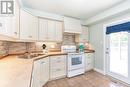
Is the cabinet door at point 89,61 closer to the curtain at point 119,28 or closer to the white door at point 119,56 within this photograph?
the white door at point 119,56

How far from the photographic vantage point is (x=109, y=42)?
331 centimetres

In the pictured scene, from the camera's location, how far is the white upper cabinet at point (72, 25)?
3.47 metres

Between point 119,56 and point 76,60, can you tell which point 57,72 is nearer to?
point 76,60

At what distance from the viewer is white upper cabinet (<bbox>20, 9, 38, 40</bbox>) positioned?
2231 mm

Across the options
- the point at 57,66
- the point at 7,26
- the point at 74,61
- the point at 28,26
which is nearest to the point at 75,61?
the point at 74,61

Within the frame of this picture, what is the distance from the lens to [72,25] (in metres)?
3.64

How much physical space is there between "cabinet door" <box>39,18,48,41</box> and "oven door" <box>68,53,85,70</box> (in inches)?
42.9

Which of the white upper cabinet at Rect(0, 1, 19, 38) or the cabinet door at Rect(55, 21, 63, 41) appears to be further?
the cabinet door at Rect(55, 21, 63, 41)

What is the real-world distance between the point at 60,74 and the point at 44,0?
2317 mm

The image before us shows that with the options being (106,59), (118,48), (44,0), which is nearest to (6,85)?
(44,0)

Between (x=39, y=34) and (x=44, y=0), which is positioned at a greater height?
(x=44, y=0)

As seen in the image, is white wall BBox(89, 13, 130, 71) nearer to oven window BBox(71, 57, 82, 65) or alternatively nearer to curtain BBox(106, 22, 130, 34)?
curtain BBox(106, 22, 130, 34)

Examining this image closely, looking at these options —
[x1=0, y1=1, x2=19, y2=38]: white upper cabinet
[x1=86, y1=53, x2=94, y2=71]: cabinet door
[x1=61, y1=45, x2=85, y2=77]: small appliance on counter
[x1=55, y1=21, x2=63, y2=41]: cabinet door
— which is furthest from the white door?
[x1=0, y1=1, x2=19, y2=38]: white upper cabinet

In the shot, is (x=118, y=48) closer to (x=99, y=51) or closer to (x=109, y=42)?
(x=109, y=42)
